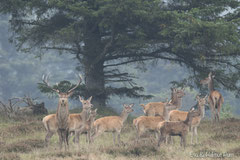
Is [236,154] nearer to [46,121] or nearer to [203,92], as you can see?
[46,121]

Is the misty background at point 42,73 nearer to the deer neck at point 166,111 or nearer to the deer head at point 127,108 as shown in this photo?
the deer neck at point 166,111

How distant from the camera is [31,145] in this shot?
43.9ft

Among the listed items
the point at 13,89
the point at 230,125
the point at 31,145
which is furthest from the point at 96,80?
the point at 13,89

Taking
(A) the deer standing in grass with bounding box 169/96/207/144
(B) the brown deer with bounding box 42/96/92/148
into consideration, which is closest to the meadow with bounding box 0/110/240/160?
(B) the brown deer with bounding box 42/96/92/148

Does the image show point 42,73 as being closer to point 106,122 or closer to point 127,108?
point 127,108

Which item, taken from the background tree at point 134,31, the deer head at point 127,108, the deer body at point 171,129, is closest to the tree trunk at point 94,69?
the background tree at point 134,31

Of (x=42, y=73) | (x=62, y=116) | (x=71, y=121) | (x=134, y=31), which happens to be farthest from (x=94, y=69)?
(x=42, y=73)

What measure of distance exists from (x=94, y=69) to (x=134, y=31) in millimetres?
3064

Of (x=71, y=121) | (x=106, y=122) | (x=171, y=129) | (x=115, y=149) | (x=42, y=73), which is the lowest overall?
(x=115, y=149)

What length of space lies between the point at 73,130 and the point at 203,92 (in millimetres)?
13202

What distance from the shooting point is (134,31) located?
2102cm

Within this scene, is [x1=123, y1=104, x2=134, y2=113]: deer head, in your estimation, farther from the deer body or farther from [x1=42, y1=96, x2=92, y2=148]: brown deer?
the deer body

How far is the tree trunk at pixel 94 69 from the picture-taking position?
2200cm

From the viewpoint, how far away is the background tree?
1877 cm
